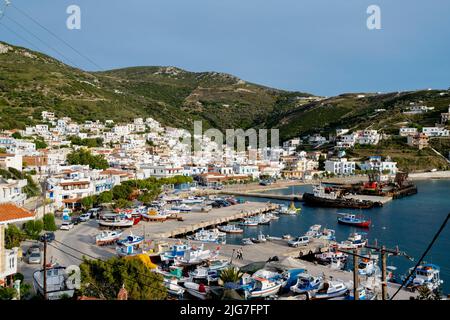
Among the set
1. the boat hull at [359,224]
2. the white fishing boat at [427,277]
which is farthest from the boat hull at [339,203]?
the white fishing boat at [427,277]

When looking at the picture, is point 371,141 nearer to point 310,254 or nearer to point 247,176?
point 247,176

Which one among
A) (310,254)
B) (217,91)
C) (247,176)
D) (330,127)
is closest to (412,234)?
(310,254)

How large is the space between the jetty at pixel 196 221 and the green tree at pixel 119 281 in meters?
10.1

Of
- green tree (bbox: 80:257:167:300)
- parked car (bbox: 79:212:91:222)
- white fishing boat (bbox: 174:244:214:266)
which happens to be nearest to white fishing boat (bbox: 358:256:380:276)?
white fishing boat (bbox: 174:244:214:266)

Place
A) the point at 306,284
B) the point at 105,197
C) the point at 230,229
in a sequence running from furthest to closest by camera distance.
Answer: the point at 105,197
the point at 230,229
the point at 306,284

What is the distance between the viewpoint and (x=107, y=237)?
18344 millimetres

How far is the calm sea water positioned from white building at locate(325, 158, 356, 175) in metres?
16.8

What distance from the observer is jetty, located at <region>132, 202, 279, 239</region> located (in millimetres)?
21266

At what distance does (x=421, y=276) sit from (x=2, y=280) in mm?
11910

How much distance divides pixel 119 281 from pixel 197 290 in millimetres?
2771

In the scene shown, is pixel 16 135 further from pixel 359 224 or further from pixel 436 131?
pixel 436 131

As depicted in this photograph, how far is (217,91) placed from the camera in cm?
12025

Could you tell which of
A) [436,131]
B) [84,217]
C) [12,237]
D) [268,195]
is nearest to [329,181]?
[268,195]

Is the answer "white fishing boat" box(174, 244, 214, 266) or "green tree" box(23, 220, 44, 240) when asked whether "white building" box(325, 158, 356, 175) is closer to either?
"white fishing boat" box(174, 244, 214, 266)
